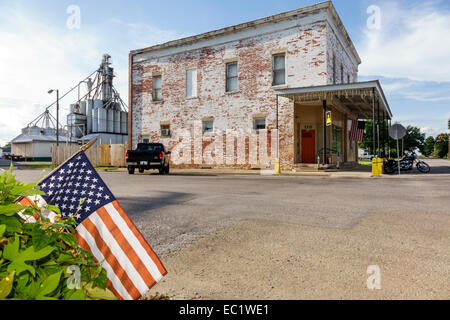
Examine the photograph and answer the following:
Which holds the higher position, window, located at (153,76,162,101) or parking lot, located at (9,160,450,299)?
window, located at (153,76,162,101)

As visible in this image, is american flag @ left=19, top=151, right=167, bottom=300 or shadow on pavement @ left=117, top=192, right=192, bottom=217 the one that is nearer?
american flag @ left=19, top=151, right=167, bottom=300

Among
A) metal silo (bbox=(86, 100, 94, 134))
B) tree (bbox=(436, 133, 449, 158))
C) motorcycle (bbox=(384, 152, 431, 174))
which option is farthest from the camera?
tree (bbox=(436, 133, 449, 158))

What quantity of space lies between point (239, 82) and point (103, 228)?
64.8 ft

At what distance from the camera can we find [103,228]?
68.7 inches

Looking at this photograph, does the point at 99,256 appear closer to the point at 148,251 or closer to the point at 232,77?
the point at 148,251

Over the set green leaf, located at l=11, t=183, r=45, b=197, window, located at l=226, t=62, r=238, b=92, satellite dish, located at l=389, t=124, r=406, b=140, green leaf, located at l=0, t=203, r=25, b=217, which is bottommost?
green leaf, located at l=0, t=203, r=25, b=217

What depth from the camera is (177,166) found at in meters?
23.4

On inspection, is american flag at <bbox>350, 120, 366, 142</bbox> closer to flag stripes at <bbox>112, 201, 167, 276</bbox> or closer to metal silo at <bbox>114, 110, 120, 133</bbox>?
flag stripes at <bbox>112, 201, 167, 276</bbox>

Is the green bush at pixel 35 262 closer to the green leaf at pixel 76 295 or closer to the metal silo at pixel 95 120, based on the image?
the green leaf at pixel 76 295

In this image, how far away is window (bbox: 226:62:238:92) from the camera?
21031mm

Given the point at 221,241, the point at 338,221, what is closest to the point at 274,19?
the point at 338,221

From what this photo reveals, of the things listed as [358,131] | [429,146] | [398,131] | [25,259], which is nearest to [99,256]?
[25,259]

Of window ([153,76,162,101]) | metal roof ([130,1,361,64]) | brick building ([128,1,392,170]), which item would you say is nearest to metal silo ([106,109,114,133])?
metal roof ([130,1,361,64])

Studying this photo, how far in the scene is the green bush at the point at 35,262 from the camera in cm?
101
